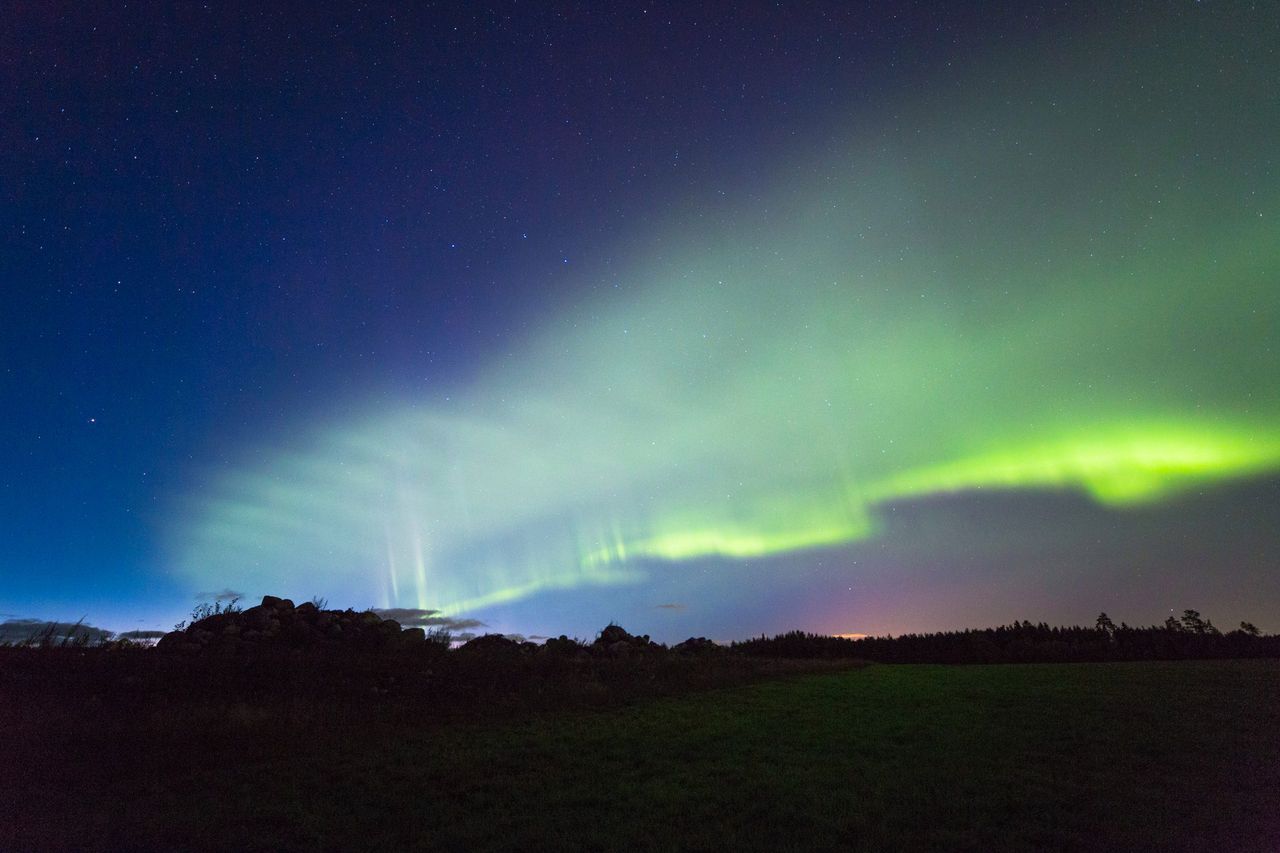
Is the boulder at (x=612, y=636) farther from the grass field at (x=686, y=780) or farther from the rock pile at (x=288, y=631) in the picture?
the grass field at (x=686, y=780)

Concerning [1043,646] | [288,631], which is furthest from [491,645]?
[1043,646]

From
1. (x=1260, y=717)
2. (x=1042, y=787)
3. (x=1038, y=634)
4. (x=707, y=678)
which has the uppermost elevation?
(x=1042, y=787)

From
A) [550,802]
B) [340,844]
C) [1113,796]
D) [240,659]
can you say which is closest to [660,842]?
[550,802]

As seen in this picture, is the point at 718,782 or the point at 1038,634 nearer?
the point at 718,782

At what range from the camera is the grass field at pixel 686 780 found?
9.44 metres

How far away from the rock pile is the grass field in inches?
387

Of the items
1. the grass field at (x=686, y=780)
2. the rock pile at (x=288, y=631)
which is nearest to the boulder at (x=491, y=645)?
the rock pile at (x=288, y=631)

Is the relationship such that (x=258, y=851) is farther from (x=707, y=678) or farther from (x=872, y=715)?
(x=707, y=678)

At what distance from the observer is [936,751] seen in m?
14.3

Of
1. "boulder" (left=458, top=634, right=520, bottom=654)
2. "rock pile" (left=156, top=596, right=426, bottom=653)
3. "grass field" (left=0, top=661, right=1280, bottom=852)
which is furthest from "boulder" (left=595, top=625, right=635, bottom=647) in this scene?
"grass field" (left=0, top=661, right=1280, bottom=852)

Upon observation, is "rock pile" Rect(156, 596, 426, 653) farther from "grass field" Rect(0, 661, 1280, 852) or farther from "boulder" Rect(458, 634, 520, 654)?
"grass field" Rect(0, 661, 1280, 852)

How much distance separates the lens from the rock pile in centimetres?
2711

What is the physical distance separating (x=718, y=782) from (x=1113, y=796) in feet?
22.6

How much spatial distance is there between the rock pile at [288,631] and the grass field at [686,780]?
9831mm
